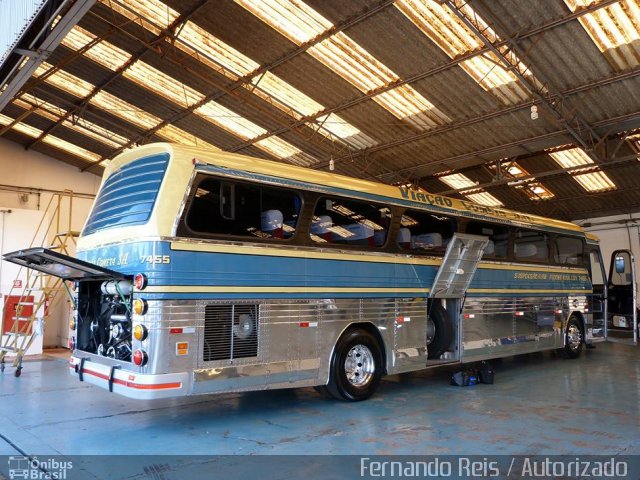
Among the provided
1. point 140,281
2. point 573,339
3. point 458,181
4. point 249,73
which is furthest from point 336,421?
point 458,181

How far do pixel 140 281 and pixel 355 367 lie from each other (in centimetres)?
329

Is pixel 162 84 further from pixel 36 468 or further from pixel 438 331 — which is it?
pixel 36 468

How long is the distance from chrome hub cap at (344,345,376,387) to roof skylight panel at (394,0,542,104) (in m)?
6.90

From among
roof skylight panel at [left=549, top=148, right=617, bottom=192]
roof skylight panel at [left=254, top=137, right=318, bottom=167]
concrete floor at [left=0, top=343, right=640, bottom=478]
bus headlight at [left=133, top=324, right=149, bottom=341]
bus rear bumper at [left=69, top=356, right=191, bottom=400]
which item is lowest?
concrete floor at [left=0, top=343, right=640, bottom=478]

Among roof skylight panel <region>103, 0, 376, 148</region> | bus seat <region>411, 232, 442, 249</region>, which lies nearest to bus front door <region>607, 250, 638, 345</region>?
bus seat <region>411, 232, 442, 249</region>

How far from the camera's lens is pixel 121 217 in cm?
615

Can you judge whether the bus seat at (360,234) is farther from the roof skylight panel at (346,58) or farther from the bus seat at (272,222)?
the roof skylight panel at (346,58)

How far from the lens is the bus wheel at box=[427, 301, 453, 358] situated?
8961 mm

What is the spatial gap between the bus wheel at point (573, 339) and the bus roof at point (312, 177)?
134 inches

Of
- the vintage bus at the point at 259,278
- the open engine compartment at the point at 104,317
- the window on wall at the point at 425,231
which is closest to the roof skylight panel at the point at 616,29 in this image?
the vintage bus at the point at 259,278

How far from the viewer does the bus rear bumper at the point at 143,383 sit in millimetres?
5324

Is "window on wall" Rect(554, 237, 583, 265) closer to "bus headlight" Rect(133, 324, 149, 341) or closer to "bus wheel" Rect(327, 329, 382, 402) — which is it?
"bus wheel" Rect(327, 329, 382, 402)

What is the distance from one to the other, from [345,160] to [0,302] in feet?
34.5

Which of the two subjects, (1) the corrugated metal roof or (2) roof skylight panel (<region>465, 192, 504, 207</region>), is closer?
(1) the corrugated metal roof
